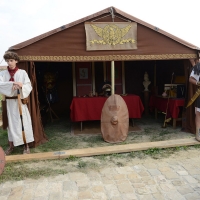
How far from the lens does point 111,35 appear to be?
4.31 meters

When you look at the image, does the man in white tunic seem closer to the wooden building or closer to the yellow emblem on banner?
the wooden building

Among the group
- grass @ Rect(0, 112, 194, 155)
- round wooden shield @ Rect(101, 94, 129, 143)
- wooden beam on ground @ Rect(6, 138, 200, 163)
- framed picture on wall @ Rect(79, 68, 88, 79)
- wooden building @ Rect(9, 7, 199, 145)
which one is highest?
wooden building @ Rect(9, 7, 199, 145)

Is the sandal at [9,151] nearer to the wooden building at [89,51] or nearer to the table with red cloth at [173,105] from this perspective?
the wooden building at [89,51]

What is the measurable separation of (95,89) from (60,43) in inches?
91.1

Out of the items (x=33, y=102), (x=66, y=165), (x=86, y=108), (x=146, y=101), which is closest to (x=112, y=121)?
(x=86, y=108)

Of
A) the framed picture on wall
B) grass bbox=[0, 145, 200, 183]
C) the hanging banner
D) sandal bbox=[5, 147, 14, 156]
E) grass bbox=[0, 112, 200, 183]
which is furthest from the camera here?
the framed picture on wall

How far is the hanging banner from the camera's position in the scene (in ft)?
13.9

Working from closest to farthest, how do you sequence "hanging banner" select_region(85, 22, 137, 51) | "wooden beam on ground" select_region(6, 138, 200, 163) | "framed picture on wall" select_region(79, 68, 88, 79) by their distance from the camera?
1. "wooden beam on ground" select_region(6, 138, 200, 163)
2. "hanging banner" select_region(85, 22, 137, 51)
3. "framed picture on wall" select_region(79, 68, 88, 79)

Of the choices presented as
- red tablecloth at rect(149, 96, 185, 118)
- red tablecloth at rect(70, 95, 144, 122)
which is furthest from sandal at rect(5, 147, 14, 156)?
red tablecloth at rect(149, 96, 185, 118)

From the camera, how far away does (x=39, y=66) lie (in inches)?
262

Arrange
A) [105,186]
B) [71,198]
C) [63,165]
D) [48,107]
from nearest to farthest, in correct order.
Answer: [71,198]
[105,186]
[63,165]
[48,107]

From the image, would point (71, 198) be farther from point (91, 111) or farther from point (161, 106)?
point (161, 106)

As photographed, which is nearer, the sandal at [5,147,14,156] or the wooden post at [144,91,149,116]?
the sandal at [5,147,14,156]

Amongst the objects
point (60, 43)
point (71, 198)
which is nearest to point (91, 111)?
point (60, 43)
